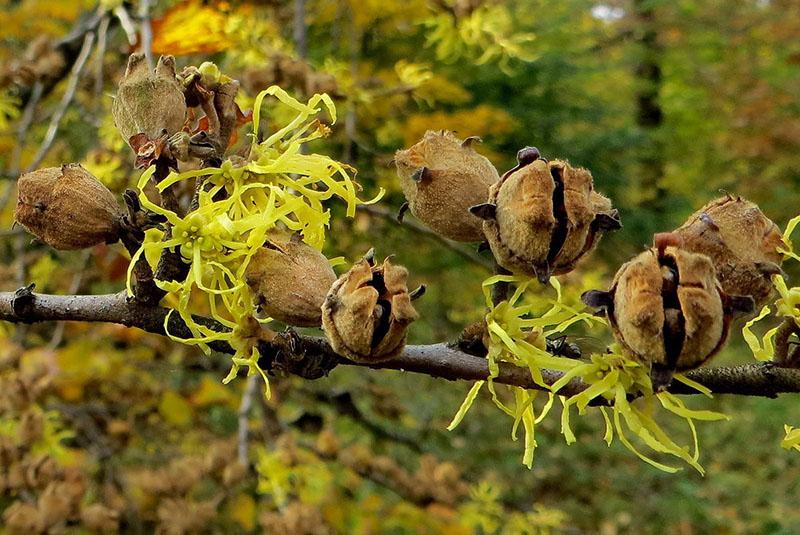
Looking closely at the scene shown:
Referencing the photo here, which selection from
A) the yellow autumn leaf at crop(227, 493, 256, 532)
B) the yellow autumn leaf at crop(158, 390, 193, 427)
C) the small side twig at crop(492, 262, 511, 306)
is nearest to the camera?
the small side twig at crop(492, 262, 511, 306)

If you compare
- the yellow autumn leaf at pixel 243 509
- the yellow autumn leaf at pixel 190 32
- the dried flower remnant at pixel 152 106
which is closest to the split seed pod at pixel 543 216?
the dried flower remnant at pixel 152 106

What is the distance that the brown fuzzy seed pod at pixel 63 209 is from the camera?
1.08 meters

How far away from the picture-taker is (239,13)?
318cm

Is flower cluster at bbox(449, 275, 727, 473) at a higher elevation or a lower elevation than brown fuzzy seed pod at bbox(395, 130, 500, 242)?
lower

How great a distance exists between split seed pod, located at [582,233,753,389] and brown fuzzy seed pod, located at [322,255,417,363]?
0.76 ft

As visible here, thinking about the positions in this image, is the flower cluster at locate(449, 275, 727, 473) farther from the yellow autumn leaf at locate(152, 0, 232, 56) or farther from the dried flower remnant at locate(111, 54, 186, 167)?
the yellow autumn leaf at locate(152, 0, 232, 56)

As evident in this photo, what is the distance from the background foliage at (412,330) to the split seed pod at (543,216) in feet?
0.51

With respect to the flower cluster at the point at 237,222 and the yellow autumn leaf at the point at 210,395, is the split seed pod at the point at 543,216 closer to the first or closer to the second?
the flower cluster at the point at 237,222

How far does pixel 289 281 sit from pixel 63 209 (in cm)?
32

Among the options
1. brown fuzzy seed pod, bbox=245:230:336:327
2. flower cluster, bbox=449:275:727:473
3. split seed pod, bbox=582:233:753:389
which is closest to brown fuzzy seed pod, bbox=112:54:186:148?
brown fuzzy seed pod, bbox=245:230:336:327

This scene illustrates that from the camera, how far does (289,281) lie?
102 centimetres

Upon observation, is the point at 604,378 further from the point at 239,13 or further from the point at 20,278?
the point at 239,13

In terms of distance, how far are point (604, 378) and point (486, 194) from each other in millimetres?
285

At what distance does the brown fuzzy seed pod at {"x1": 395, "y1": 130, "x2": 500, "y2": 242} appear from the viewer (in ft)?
3.51
